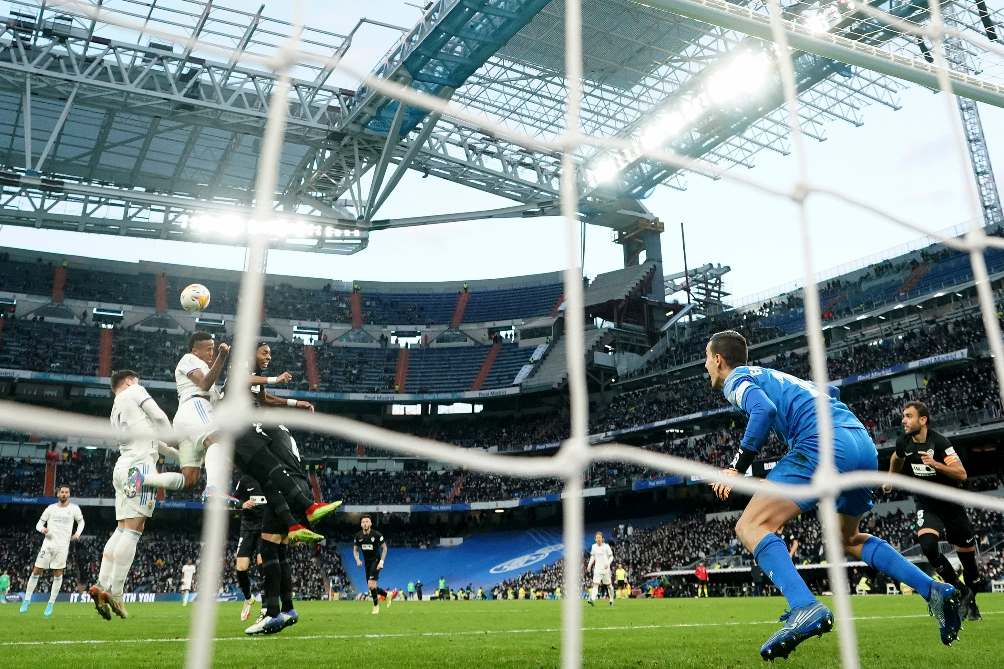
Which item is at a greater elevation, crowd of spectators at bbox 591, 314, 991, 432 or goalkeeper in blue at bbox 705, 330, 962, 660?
crowd of spectators at bbox 591, 314, 991, 432

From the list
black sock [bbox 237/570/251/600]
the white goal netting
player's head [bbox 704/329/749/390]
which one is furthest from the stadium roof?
the white goal netting

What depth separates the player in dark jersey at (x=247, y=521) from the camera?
7.66 meters

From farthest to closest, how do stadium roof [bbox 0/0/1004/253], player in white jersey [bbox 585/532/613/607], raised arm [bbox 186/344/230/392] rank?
1. stadium roof [bbox 0/0/1004/253]
2. player in white jersey [bbox 585/532/613/607]
3. raised arm [bbox 186/344/230/392]

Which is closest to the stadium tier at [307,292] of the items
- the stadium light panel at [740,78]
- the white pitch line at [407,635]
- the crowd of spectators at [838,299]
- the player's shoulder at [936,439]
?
the crowd of spectators at [838,299]

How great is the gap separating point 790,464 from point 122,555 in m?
4.47

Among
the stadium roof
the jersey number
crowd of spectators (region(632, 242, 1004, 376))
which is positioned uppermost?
the stadium roof

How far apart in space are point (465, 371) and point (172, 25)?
2359 centimetres

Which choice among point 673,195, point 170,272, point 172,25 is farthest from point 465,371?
point 172,25

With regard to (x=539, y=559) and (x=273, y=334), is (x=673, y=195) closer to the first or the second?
(x=539, y=559)

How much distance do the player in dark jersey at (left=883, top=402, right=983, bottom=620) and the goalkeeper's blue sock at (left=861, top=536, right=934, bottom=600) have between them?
1.89 m

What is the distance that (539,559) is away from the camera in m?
33.0

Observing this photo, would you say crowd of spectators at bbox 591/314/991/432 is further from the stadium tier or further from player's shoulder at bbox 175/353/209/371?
player's shoulder at bbox 175/353/209/371

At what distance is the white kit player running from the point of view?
5.66 meters

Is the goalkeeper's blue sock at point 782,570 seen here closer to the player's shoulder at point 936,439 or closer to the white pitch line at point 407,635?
the player's shoulder at point 936,439
